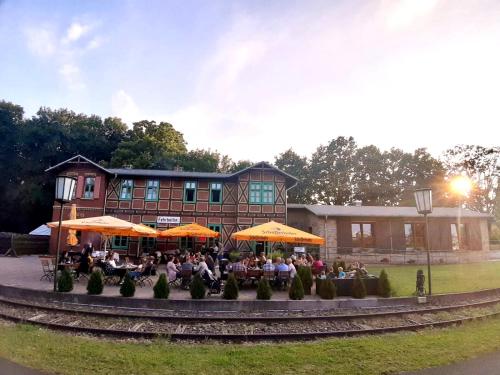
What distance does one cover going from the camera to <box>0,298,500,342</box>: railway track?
7.23m

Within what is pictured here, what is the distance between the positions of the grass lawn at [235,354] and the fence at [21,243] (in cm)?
1917

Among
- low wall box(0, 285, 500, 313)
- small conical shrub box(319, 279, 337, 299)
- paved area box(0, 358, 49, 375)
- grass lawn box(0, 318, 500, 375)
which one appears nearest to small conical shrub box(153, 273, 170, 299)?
low wall box(0, 285, 500, 313)

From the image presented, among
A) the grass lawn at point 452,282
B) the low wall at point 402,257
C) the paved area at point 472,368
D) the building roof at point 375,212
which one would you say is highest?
the building roof at point 375,212

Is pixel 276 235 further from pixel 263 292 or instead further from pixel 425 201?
pixel 425 201

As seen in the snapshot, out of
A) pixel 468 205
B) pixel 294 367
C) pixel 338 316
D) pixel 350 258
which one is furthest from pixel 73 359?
pixel 468 205

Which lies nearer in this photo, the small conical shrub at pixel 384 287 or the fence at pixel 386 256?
the small conical shrub at pixel 384 287

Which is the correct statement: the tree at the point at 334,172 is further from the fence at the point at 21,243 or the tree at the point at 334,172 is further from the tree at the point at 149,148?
the fence at the point at 21,243

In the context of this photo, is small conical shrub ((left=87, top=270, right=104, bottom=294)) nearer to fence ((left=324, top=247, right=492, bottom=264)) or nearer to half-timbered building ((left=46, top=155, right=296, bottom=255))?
half-timbered building ((left=46, top=155, right=296, bottom=255))

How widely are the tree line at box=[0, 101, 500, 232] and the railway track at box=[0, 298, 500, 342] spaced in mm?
29460

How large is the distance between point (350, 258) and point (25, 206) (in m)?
32.6

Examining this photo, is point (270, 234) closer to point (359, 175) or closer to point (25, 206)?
point (25, 206)

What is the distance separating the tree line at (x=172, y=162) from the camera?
36.0 meters

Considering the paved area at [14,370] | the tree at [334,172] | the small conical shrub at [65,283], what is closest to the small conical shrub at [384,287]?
the paved area at [14,370]

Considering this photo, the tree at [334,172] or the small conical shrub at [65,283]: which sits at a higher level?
the tree at [334,172]
